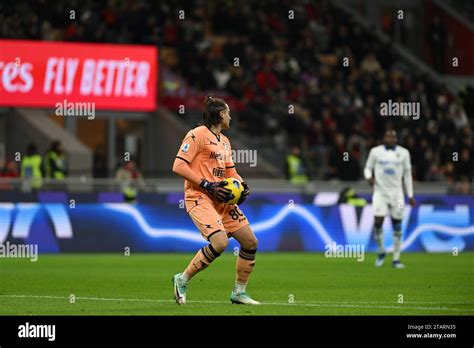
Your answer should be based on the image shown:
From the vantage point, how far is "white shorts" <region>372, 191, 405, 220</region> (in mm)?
21141

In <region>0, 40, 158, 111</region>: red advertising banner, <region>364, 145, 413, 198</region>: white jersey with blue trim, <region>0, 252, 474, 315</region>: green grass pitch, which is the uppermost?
<region>0, 40, 158, 111</region>: red advertising banner

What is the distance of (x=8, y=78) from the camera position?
1197 inches

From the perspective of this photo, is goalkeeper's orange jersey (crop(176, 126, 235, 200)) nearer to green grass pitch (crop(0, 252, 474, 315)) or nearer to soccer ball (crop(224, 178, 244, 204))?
soccer ball (crop(224, 178, 244, 204))

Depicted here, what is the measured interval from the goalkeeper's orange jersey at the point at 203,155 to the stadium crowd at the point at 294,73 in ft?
50.8

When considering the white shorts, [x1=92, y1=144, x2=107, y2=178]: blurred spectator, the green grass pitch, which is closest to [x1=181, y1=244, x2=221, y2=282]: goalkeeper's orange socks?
the green grass pitch

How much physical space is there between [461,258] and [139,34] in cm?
1285

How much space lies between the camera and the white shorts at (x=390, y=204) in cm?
2114

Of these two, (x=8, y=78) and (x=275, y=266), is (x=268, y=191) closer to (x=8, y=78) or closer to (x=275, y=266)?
(x=275, y=266)

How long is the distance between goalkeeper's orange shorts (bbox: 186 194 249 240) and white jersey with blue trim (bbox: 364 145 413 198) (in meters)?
8.01

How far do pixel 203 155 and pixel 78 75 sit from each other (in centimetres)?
1840

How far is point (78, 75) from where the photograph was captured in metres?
31.1

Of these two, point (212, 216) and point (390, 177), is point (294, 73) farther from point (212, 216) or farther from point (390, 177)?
point (212, 216)

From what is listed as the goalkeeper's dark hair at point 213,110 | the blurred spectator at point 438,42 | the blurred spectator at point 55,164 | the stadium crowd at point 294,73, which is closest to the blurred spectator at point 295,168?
the stadium crowd at point 294,73
